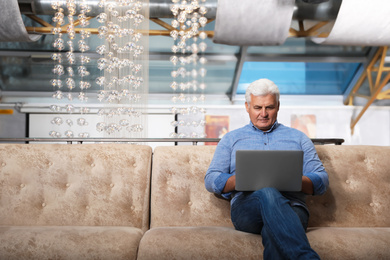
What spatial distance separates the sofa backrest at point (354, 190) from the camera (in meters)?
1.83

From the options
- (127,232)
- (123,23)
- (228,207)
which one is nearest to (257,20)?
(123,23)

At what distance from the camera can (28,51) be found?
6781 mm

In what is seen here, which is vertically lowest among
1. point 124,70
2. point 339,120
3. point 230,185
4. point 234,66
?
point 230,185

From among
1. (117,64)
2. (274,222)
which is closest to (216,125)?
(117,64)

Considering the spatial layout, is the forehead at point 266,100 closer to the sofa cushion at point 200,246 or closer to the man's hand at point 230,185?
the man's hand at point 230,185

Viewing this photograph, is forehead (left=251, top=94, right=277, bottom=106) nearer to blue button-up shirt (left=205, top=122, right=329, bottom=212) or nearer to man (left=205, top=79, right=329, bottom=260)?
man (left=205, top=79, right=329, bottom=260)

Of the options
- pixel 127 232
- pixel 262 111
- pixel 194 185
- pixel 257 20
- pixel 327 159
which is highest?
pixel 257 20

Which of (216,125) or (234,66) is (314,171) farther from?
(216,125)

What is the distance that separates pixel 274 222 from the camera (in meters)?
1.33

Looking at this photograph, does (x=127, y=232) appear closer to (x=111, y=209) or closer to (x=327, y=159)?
(x=111, y=209)

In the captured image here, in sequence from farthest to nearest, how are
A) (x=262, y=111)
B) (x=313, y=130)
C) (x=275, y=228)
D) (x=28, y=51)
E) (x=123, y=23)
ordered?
1. (x=313, y=130)
2. (x=28, y=51)
3. (x=123, y=23)
4. (x=262, y=111)
5. (x=275, y=228)

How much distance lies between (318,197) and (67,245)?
1154mm

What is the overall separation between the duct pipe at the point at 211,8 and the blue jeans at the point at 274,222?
11.8ft

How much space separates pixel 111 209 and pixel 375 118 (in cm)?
740
